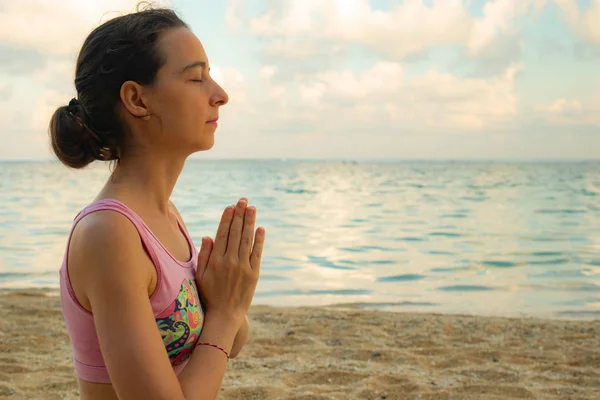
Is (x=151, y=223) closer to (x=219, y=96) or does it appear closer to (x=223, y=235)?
(x=223, y=235)

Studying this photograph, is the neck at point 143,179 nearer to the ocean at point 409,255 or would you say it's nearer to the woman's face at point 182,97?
the woman's face at point 182,97

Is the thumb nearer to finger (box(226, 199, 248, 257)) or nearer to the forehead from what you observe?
finger (box(226, 199, 248, 257))

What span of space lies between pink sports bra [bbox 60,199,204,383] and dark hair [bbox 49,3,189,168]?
26 cm

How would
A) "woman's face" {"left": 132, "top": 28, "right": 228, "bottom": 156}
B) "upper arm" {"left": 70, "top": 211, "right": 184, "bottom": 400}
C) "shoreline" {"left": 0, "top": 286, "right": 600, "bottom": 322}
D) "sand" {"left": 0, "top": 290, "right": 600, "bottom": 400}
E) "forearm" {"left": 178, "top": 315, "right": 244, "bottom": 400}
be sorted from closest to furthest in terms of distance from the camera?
"upper arm" {"left": 70, "top": 211, "right": 184, "bottom": 400}, "forearm" {"left": 178, "top": 315, "right": 244, "bottom": 400}, "woman's face" {"left": 132, "top": 28, "right": 228, "bottom": 156}, "sand" {"left": 0, "top": 290, "right": 600, "bottom": 400}, "shoreline" {"left": 0, "top": 286, "right": 600, "bottom": 322}

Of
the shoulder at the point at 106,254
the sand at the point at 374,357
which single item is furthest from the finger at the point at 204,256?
the sand at the point at 374,357

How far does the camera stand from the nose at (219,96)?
1918 millimetres

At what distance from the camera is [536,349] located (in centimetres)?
598

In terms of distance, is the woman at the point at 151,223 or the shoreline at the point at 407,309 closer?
the woman at the point at 151,223

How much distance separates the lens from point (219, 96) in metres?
1.92

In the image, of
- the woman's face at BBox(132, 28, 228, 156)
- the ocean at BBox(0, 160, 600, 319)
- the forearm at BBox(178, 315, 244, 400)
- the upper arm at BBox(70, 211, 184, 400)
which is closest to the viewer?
the upper arm at BBox(70, 211, 184, 400)

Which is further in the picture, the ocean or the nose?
the ocean

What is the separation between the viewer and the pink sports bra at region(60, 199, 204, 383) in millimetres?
1746

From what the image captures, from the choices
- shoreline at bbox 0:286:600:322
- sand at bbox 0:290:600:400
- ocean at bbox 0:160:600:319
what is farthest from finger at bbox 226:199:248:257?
ocean at bbox 0:160:600:319

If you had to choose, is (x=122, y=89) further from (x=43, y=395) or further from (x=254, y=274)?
(x=43, y=395)
